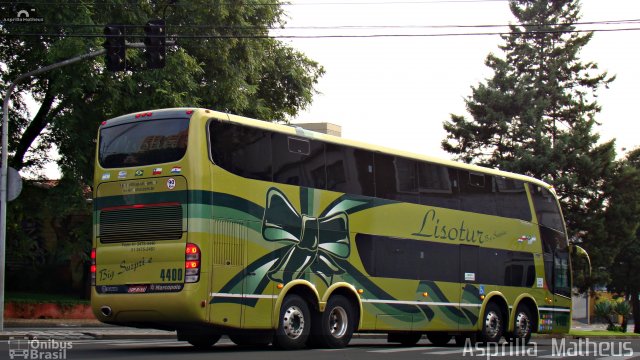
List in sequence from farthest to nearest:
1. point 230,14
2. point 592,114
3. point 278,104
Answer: point 592,114
point 278,104
point 230,14

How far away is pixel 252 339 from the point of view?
18.0 meters

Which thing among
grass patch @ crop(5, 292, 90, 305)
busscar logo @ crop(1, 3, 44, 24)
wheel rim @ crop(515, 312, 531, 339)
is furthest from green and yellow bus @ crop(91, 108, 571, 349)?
grass patch @ crop(5, 292, 90, 305)

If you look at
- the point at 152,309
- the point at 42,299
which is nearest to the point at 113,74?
the point at 42,299

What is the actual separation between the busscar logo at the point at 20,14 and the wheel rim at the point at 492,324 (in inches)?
641

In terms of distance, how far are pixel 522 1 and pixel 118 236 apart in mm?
39225

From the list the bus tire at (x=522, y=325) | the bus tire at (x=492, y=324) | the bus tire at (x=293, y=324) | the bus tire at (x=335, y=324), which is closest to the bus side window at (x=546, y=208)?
the bus tire at (x=522, y=325)

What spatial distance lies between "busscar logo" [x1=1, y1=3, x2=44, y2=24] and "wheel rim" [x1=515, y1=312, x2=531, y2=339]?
16.8 metres

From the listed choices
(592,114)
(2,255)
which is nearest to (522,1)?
(592,114)

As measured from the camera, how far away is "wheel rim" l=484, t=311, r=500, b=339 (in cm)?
2284

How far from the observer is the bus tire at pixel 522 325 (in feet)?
77.9

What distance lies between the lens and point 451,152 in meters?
51.2

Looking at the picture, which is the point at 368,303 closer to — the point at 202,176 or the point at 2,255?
the point at 202,176

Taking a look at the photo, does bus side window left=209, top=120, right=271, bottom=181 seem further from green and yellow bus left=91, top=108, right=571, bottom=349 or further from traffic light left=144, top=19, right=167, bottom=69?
traffic light left=144, top=19, right=167, bottom=69

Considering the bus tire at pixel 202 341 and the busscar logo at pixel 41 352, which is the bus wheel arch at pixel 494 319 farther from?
the busscar logo at pixel 41 352
